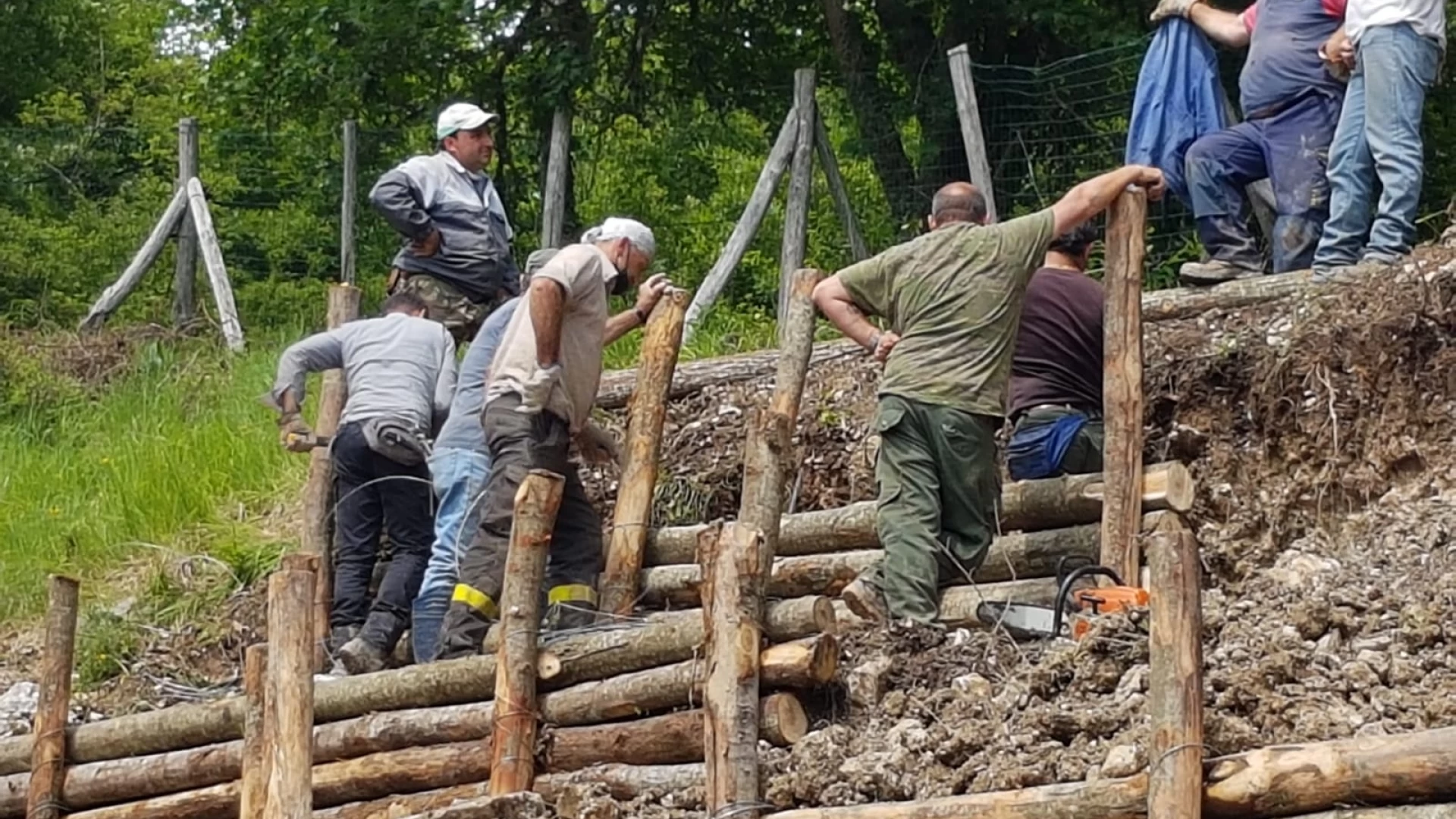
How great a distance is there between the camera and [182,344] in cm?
1557

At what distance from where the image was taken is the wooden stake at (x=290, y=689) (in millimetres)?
7871

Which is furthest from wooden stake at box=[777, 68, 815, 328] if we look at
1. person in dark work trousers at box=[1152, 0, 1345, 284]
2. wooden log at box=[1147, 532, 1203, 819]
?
wooden log at box=[1147, 532, 1203, 819]

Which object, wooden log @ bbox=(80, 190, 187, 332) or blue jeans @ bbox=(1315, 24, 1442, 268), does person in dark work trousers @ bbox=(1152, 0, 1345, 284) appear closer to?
blue jeans @ bbox=(1315, 24, 1442, 268)

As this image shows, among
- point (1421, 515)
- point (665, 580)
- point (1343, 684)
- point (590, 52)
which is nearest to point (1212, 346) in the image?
point (1421, 515)

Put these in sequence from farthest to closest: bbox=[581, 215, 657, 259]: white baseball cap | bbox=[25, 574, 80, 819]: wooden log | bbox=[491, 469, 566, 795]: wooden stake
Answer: bbox=[25, 574, 80, 819]: wooden log → bbox=[581, 215, 657, 259]: white baseball cap → bbox=[491, 469, 566, 795]: wooden stake

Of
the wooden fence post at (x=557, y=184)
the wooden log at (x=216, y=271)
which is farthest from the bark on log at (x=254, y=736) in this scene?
the wooden log at (x=216, y=271)

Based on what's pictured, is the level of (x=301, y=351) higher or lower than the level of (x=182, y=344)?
lower

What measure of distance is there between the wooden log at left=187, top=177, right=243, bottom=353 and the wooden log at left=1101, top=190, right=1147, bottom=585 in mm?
8140

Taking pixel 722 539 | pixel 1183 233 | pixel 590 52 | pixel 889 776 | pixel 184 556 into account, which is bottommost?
pixel 889 776

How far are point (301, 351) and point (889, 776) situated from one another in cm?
407

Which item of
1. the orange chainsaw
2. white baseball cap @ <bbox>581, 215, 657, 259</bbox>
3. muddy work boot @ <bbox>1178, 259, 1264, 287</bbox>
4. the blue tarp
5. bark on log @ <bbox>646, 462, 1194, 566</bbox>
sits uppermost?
the blue tarp

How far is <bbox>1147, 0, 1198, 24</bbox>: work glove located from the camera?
34.1 feet

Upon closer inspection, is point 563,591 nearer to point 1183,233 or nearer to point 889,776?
point 889,776

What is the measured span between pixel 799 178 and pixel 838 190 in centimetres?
52
